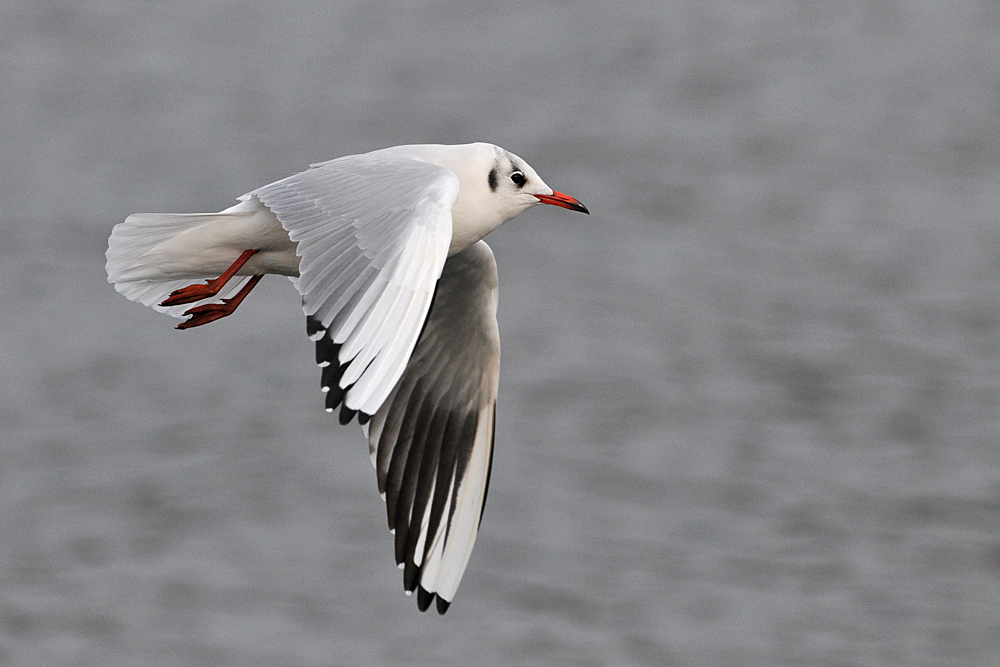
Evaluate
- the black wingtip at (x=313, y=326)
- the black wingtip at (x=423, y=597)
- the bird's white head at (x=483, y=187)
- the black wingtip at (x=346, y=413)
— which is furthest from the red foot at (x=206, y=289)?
the black wingtip at (x=423, y=597)

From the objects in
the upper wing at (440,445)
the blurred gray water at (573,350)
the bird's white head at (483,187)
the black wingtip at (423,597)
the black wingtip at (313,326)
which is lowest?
the black wingtip at (423,597)

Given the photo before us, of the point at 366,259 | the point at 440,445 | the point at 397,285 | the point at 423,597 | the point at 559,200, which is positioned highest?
the point at 559,200

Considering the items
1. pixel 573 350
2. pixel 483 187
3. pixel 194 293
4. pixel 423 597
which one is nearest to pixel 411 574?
pixel 423 597

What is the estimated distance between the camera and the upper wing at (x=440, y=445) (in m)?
6.33

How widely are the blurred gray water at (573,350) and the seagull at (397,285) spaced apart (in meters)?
5.33

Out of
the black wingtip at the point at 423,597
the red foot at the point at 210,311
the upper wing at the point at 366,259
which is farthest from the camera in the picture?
the black wingtip at the point at 423,597

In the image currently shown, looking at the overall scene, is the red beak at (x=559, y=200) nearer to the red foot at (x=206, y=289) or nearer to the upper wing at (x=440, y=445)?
the upper wing at (x=440, y=445)

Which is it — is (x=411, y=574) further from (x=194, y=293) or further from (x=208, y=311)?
(x=194, y=293)

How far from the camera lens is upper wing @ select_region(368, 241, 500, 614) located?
20.8 feet

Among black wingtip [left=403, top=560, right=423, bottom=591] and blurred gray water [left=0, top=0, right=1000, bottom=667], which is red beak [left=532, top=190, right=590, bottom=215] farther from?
blurred gray water [left=0, top=0, right=1000, bottom=667]

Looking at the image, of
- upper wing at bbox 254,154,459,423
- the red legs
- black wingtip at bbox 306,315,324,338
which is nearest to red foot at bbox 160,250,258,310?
the red legs

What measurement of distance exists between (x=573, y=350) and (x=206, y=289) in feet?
28.4

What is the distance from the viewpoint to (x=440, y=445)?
20.8 feet

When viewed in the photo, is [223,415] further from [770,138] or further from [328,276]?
[328,276]
